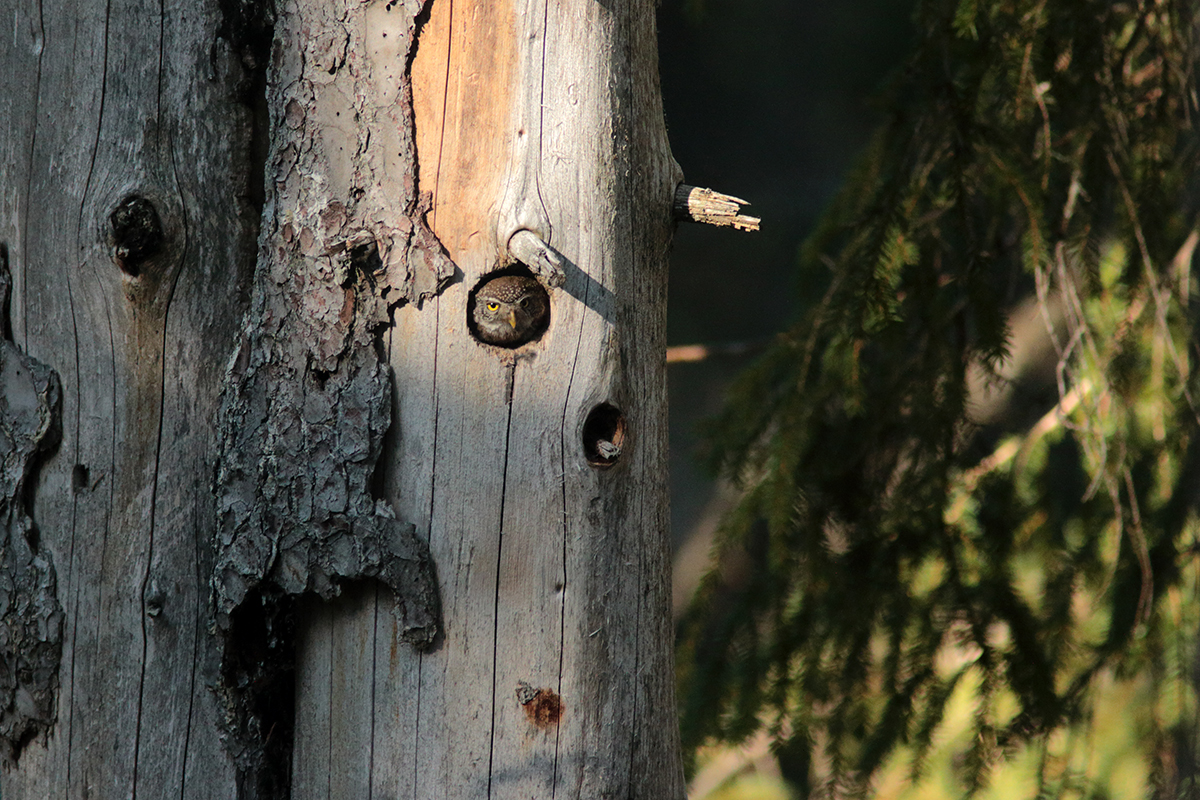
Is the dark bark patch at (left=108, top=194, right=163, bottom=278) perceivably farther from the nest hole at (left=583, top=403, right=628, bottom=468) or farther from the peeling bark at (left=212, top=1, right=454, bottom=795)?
the nest hole at (left=583, top=403, right=628, bottom=468)

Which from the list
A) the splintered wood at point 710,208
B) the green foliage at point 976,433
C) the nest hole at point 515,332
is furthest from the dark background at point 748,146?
the nest hole at point 515,332

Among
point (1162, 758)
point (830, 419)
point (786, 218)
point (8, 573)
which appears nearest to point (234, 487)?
point (8, 573)

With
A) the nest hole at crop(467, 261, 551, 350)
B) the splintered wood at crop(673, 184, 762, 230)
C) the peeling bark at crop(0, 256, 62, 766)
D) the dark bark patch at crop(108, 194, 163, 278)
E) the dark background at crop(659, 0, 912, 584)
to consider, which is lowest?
the peeling bark at crop(0, 256, 62, 766)

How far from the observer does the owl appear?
47.6 inches

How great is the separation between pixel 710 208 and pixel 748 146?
4109 millimetres

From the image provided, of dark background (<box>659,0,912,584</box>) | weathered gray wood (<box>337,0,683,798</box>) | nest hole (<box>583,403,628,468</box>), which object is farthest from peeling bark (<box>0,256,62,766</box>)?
dark background (<box>659,0,912,584</box>)

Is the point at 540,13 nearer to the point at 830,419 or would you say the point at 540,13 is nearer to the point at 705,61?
the point at 830,419

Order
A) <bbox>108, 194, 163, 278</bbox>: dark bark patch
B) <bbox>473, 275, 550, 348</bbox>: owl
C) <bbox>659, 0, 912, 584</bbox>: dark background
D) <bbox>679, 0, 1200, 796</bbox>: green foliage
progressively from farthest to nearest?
1. <bbox>659, 0, 912, 584</bbox>: dark background
2. <bbox>679, 0, 1200, 796</bbox>: green foliage
3. <bbox>108, 194, 163, 278</bbox>: dark bark patch
4. <bbox>473, 275, 550, 348</bbox>: owl

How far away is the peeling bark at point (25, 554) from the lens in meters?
1.36

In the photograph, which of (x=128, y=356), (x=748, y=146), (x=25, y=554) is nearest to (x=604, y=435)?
(x=128, y=356)

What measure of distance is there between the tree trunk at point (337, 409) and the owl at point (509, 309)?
16 millimetres

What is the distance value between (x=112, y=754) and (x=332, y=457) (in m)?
0.64

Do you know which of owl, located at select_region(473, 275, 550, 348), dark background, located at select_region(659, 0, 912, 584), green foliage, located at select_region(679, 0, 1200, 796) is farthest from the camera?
dark background, located at select_region(659, 0, 912, 584)

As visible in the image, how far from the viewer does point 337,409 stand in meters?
1.23
